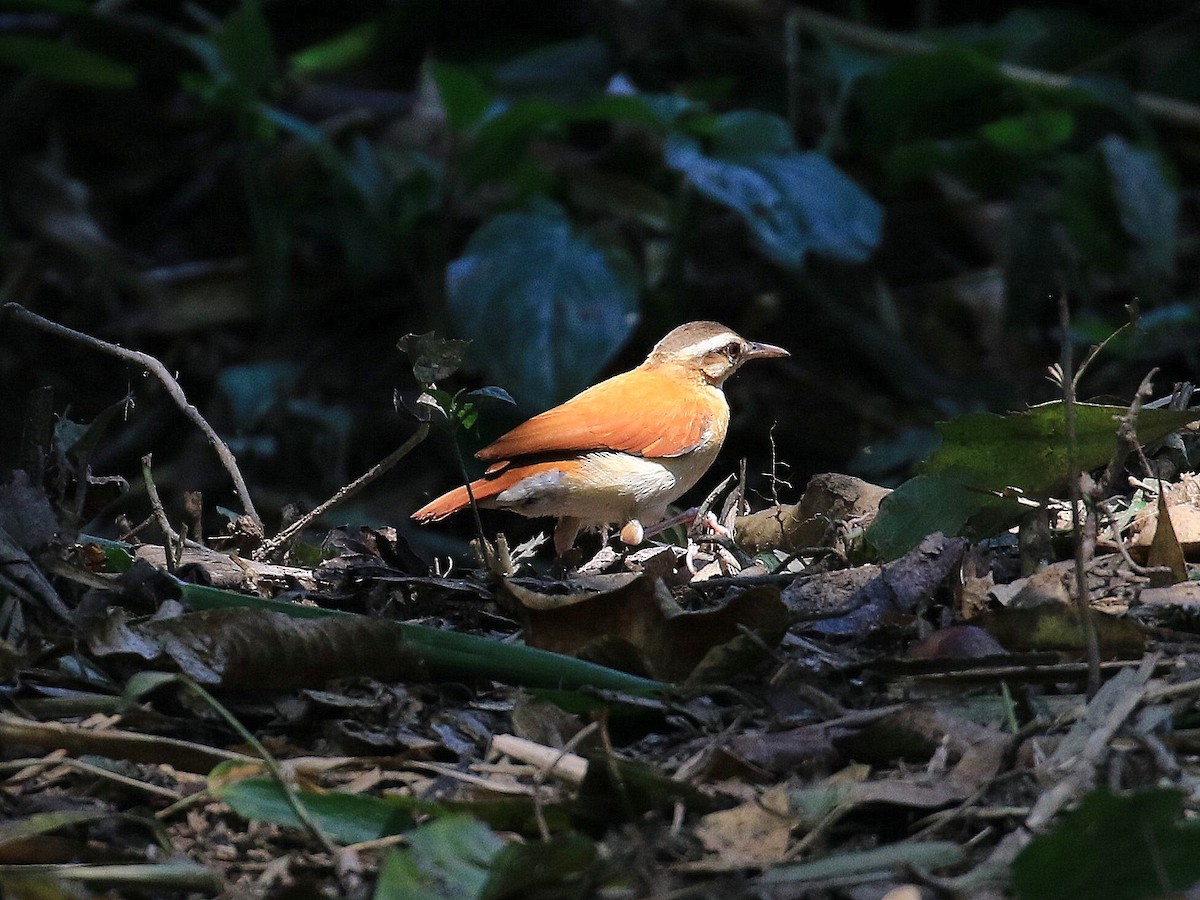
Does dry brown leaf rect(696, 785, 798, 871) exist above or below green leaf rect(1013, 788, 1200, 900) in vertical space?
A: below

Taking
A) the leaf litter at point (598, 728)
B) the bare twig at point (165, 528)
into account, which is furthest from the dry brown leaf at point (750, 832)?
the bare twig at point (165, 528)

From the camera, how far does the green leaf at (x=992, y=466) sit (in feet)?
12.1

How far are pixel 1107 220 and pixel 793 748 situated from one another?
8445 millimetres

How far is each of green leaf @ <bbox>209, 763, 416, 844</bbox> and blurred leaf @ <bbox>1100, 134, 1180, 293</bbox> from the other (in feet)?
28.1

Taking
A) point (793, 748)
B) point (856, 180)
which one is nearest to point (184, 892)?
point (793, 748)

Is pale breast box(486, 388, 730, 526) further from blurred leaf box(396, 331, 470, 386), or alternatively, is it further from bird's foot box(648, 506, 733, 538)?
blurred leaf box(396, 331, 470, 386)

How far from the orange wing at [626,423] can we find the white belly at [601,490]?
60mm

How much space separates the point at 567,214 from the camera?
32.1ft

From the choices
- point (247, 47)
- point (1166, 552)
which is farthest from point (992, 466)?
point (247, 47)

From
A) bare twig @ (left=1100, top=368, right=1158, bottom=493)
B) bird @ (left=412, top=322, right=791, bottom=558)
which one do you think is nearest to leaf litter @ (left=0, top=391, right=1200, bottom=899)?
bare twig @ (left=1100, top=368, right=1158, bottom=493)

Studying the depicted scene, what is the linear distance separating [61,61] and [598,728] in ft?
29.2

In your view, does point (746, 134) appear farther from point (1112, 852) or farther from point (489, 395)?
point (1112, 852)

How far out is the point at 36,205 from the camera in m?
10.8

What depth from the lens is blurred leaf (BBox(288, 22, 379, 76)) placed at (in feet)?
37.8
